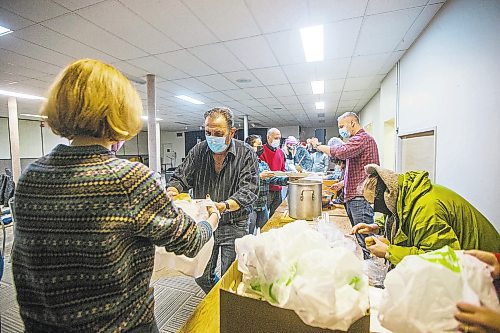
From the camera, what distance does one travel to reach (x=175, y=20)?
261 cm

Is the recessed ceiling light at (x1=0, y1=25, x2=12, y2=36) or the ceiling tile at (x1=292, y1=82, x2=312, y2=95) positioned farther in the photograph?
the ceiling tile at (x1=292, y1=82, x2=312, y2=95)

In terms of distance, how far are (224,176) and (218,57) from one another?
254 cm

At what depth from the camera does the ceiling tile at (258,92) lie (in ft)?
18.2

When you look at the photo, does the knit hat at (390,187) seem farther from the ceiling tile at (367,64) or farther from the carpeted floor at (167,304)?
the ceiling tile at (367,64)

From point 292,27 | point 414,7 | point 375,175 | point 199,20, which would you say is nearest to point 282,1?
point 292,27

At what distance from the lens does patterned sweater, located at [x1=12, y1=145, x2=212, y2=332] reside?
59cm

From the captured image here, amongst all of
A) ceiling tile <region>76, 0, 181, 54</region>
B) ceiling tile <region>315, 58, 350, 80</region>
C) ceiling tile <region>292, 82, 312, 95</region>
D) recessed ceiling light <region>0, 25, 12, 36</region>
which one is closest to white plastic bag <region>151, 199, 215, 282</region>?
ceiling tile <region>76, 0, 181, 54</region>

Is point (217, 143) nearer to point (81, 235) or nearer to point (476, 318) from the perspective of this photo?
point (81, 235)

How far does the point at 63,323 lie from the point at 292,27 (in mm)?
3017

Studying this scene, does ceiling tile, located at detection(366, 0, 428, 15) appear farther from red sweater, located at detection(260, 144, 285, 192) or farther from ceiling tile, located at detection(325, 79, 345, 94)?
ceiling tile, located at detection(325, 79, 345, 94)

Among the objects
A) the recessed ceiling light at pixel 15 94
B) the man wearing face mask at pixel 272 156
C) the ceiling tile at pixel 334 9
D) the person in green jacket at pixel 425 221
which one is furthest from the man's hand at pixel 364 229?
the recessed ceiling light at pixel 15 94

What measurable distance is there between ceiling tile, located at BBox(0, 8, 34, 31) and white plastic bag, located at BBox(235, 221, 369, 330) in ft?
10.6

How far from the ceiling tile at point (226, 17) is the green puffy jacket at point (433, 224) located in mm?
2121

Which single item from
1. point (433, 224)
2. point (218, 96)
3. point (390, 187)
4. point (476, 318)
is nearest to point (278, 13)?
point (390, 187)
